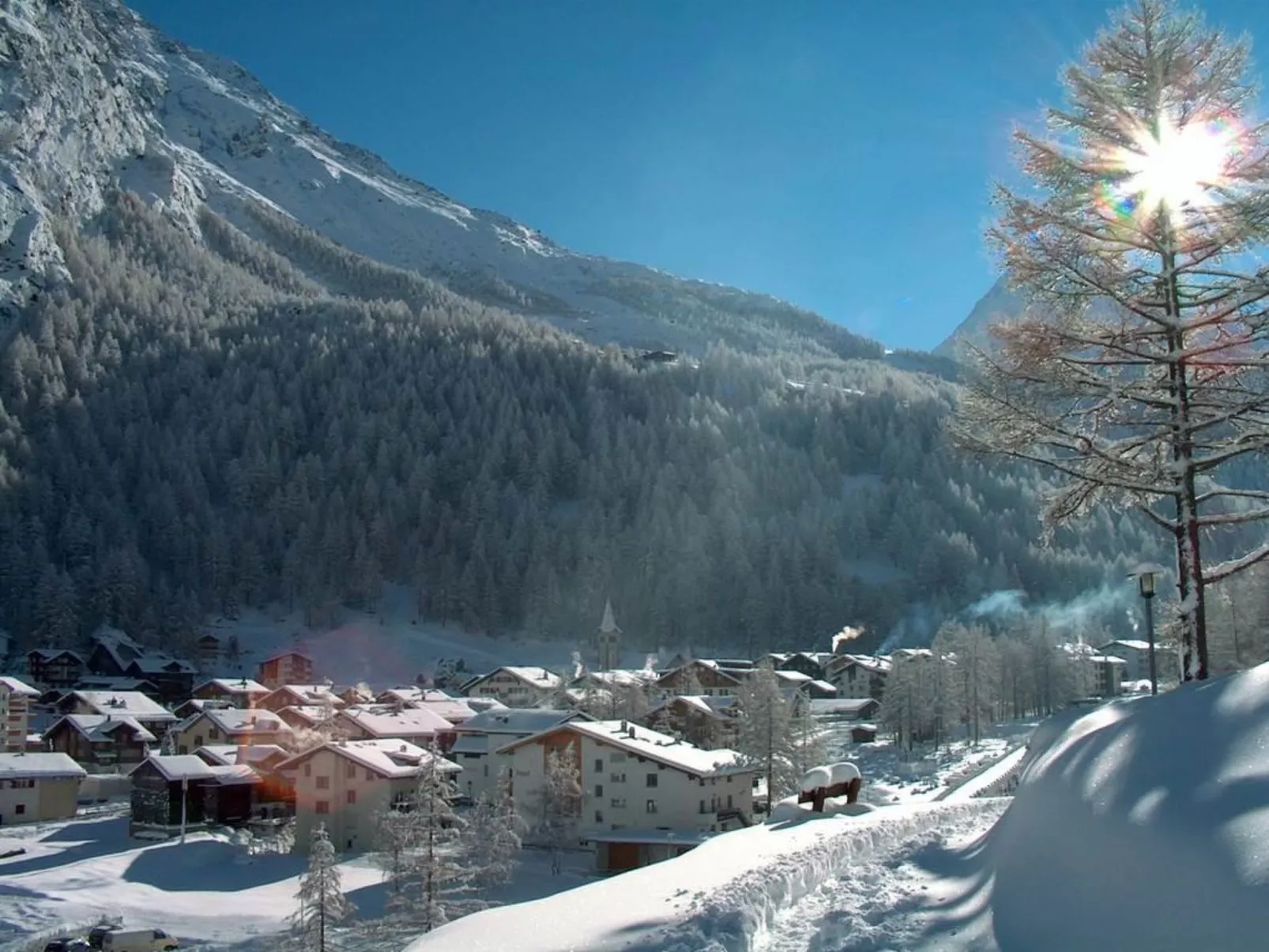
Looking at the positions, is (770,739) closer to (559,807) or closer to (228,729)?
(559,807)

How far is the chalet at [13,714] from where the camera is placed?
6819 centimetres

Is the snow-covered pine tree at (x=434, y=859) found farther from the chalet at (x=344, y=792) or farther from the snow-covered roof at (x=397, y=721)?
the snow-covered roof at (x=397, y=721)

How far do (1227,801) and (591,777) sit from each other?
1629 inches

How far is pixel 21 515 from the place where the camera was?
386 ft

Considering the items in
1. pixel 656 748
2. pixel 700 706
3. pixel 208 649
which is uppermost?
pixel 208 649

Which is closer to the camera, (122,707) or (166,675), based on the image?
(122,707)

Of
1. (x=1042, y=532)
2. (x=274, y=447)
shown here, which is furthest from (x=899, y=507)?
(x=1042, y=532)

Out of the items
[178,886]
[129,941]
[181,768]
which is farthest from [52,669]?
[129,941]

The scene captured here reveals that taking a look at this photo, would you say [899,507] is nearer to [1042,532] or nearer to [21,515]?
[21,515]

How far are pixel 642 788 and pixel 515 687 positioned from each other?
4665 centimetres

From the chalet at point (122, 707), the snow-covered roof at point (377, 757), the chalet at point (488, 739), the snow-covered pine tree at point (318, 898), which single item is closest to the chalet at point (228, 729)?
the chalet at point (122, 707)

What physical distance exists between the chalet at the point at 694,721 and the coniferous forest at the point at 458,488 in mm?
37473

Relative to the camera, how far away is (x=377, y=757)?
160ft

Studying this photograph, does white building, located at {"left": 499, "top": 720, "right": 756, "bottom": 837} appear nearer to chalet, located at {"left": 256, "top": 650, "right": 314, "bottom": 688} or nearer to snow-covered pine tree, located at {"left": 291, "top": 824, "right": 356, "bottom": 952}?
snow-covered pine tree, located at {"left": 291, "top": 824, "right": 356, "bottom": 952}
